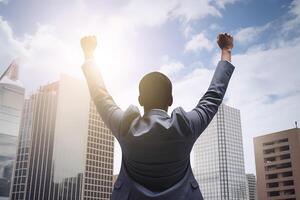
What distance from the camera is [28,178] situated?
394ft

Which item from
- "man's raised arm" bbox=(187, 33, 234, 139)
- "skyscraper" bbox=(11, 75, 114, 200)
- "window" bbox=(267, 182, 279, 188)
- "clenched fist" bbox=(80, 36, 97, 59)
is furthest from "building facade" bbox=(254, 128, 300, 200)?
"clenched fist" bbox=(80, 36, 97, 59)

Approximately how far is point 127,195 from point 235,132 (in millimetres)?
174248

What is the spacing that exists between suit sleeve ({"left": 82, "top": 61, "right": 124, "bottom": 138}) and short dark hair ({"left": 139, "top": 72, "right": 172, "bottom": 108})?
0.61 feet

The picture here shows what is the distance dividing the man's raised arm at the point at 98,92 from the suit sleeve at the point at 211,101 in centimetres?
40

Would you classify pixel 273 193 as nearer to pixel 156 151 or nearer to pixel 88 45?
pixel 88 45

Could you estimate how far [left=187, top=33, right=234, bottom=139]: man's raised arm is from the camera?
1999 mm

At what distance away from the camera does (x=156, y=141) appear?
1885mm

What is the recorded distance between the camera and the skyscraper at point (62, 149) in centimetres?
12031

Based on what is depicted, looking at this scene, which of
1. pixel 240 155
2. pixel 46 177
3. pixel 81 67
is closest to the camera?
pixel 81 67

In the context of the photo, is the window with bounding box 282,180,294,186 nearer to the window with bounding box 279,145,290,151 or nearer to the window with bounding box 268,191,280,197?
the window with bounding box 268,191,280,197

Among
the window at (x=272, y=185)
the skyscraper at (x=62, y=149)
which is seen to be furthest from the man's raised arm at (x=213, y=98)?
the skyscraper at (x=62, y=149)

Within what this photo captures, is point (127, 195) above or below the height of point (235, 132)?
below

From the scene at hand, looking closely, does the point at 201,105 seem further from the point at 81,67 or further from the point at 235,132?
the point at 235,132

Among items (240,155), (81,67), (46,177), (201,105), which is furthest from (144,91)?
(240,155)
